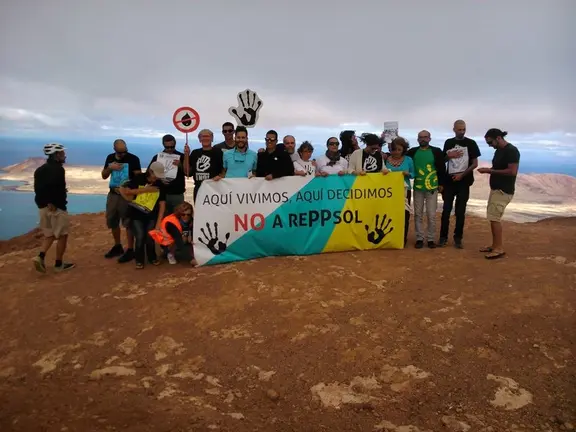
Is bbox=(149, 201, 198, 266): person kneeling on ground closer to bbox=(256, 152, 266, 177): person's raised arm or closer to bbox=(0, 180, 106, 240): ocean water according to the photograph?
bbox=(256, 152, 266, 177): person's raised arm

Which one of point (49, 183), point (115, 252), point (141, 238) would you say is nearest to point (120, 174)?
point (49, 183)

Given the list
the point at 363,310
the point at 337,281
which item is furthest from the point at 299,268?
the point at 363,310

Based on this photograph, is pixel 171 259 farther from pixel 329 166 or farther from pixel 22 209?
pixel 22 209

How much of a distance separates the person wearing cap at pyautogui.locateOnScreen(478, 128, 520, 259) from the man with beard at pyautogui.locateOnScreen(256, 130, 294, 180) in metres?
3.30

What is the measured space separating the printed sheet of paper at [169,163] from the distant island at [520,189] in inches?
652

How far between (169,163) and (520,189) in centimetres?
2802

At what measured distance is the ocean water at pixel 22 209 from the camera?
49.0 feet

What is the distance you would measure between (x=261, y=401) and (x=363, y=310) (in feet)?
6.44

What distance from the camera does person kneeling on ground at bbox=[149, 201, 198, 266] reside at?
22.3 feet

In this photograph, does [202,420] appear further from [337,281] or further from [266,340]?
[337,281]

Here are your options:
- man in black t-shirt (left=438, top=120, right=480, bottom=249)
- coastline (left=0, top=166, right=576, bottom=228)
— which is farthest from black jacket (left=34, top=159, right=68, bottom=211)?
coastline (left=0, top=166, right=576, bottom=228)

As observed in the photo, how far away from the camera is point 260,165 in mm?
7133

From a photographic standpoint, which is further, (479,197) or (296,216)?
(479,197)

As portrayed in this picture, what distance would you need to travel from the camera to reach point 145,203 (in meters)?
6.76
